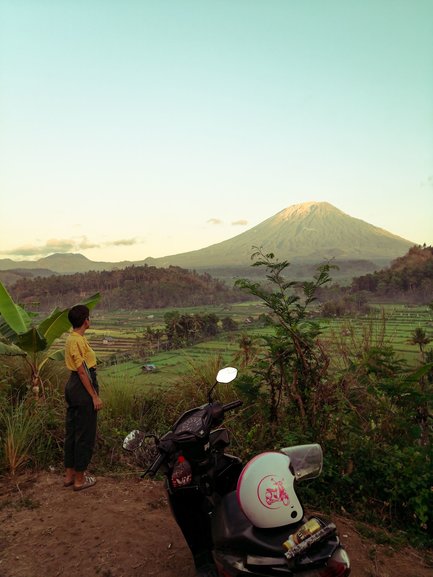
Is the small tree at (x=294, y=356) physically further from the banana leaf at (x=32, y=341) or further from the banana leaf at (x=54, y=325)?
the banana leaf at (x=54, y=325)

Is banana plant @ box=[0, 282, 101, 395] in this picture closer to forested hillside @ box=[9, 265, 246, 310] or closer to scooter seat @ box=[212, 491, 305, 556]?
scooter seat @ box=[212, 491, 305, 556]

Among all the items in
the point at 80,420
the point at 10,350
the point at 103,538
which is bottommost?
the point at 103,538

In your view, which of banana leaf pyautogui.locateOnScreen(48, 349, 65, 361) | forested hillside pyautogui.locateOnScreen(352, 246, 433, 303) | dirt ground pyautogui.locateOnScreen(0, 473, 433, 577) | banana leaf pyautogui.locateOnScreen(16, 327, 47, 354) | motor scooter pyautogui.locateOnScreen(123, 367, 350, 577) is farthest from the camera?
forested hillside pyautogui.locateOnScreen(352, 246, 433, 303)

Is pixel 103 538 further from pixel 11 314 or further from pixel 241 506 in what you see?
pixel 11 314

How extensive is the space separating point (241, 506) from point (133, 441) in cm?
69

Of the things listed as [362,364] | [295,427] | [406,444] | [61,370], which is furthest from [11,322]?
[406,444]

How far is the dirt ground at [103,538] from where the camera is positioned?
9.95 feet

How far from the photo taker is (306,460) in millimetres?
2139

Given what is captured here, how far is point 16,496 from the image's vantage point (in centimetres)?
406

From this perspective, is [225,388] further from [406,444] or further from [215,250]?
[215,250]

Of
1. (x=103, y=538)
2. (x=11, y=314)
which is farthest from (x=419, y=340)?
(x=11, y=314)

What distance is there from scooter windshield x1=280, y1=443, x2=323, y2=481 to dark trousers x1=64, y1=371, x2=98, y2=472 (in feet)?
8.13

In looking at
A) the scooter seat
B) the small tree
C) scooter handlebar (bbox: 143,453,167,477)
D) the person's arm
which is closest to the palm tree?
the small tree

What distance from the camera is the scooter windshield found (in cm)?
212
